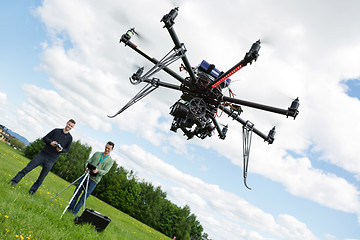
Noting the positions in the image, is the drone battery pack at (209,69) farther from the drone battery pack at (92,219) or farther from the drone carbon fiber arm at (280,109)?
the drone battery pack at (92,219)

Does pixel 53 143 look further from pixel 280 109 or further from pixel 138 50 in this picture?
pixel 280 109

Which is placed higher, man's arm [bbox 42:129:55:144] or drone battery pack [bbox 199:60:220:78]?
drone battery pack [bbox 199:60:220:78]

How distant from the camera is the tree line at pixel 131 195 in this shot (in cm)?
6456

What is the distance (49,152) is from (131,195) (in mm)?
63896

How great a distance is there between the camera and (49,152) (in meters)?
8.07

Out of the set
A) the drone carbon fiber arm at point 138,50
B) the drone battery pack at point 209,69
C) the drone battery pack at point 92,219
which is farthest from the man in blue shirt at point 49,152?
the drone battery pack at point 209,69

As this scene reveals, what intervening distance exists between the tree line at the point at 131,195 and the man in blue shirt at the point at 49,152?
196 ft

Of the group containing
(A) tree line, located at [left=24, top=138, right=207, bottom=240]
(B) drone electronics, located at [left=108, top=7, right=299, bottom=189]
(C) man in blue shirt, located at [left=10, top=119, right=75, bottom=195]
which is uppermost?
(B) drone electronics, located at [left=108, top=7, right=299, bottom=189]

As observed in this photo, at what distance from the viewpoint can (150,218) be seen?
228 feet

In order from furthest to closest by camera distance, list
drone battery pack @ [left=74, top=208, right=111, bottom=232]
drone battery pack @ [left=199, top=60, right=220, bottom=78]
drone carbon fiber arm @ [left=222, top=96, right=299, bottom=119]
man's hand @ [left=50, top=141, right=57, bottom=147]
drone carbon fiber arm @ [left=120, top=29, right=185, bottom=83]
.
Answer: drone battery pack @ [left=199, top=60, right=220, bottom=78] < drone carbon fiber arm @ [left=120, top=29, right=185, bottom=83] < man's hand @ [left=50, top=141, right=57, bottom=147] < drone carbon fiber arm @ [left=222, top=96, right=299, bottom=119] < drone battery pack @ [left=74, top=208, right=111, bottom=232]

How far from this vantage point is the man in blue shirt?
25.9 ft

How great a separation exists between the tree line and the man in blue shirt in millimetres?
59707

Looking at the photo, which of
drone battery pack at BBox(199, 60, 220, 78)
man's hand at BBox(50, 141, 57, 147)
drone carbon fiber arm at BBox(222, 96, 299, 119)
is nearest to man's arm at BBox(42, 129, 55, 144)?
man's hand at BBox(50, 141, 57, 147)

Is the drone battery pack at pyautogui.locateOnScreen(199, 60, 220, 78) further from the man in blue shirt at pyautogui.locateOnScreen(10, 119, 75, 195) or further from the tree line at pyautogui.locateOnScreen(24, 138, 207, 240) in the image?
the tree line at pyautogui.locateOnScreen(24, 138, 207, 240)
